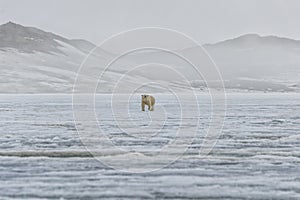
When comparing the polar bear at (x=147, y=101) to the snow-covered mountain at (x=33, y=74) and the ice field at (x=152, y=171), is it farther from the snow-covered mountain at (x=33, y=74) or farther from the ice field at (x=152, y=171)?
the snow-covered mountain at (x=33, y=74)

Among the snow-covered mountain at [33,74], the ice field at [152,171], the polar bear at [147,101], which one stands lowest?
the ice field at [152,171]

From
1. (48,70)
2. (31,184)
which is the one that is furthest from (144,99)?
(48,70)

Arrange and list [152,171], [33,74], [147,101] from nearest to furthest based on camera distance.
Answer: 1. [152,171]
2. [147,101]
3. [33,74]

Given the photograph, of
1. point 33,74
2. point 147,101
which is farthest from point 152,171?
point 33,74

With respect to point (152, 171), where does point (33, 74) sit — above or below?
above

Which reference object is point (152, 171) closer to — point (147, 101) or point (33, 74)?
point (147, 101)

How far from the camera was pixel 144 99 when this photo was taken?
2950 cm

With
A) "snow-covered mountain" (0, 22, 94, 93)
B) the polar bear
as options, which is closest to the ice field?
the polar bear

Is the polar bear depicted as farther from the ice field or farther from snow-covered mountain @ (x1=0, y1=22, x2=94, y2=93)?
snow-covered mountain @ (x1=0, y1=22, x2=94, y2=93)

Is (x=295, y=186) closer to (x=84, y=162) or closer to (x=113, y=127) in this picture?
(x=84, y=162)

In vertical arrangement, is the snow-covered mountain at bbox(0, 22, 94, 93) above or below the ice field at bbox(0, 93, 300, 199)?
Result: above

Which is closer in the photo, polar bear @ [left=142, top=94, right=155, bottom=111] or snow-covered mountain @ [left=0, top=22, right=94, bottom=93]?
polar bear @ [left=142, top=94, right=155, bottom=111]

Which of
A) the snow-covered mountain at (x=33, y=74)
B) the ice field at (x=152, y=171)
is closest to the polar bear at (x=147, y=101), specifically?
the ice field at (x=152, y=171)

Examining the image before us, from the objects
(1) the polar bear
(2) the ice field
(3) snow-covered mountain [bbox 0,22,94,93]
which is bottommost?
(2) the ice field
